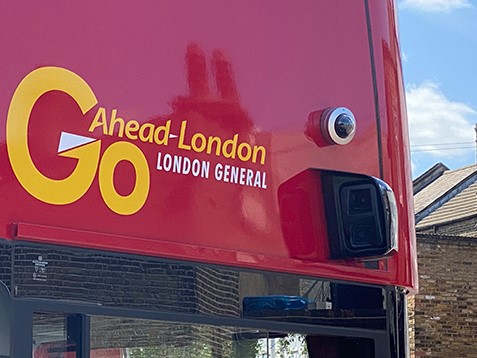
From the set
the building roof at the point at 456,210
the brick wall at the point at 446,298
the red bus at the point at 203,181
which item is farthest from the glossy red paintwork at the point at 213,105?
the building roof at the point at 456,210

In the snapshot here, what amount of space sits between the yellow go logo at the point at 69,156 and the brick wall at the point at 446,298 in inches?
589

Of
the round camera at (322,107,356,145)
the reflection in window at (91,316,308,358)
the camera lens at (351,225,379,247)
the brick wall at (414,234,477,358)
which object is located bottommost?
the reflection in window at (91,316,308,358)

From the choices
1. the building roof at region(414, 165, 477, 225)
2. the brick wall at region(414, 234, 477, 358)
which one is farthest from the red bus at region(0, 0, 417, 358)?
the building roof at region(414, 165, 477, 225)

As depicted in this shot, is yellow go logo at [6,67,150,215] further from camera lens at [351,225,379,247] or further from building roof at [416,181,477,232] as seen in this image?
building roof at [416,181,477,232]

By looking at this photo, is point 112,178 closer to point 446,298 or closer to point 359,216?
point 359,216

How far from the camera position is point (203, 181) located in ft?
9.78

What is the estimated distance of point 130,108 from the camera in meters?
2.84

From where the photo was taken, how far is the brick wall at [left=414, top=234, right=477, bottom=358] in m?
17.5

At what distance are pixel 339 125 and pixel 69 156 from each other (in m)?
1.02

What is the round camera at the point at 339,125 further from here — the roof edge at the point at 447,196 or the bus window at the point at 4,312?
the roof edge at the point at 447,196

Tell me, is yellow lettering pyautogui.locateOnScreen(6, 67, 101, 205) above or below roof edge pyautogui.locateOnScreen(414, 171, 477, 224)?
below

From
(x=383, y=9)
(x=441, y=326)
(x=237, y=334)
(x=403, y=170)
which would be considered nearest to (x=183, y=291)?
(x=237, y=334)

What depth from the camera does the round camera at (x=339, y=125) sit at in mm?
3365

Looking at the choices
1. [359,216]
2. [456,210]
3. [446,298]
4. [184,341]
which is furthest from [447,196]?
[184,341]
